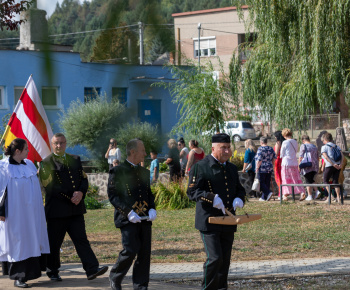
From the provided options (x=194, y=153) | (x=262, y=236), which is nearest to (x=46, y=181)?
(x=262, y=236)

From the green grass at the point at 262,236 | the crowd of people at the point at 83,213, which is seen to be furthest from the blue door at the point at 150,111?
the green grass at the point at 262,236

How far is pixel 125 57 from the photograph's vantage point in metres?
1.55

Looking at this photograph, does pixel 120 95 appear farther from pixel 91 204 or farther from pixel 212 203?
pixel 91 204

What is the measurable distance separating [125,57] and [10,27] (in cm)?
33

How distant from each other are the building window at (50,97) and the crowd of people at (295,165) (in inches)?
520

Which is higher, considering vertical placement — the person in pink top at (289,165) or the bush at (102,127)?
the bush at (102,127)

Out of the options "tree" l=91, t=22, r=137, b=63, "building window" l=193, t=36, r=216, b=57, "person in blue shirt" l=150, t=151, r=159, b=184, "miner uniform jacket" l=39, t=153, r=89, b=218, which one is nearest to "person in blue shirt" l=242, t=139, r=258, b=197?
"person in blue shirt" l=150, t=151, r=159, b=184

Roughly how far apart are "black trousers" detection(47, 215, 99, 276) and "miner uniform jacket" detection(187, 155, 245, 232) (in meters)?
1.62

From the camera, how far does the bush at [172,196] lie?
15688 mm

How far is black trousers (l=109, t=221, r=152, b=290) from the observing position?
6516 mm

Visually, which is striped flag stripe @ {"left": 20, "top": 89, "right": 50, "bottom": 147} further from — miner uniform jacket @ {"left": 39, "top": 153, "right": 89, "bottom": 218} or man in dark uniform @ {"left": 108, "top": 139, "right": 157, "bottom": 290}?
miner uniform jacket @ {"left": 39, "top": 153, "right": 89, "bottom": 218}

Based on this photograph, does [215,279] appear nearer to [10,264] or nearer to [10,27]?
[10,264]

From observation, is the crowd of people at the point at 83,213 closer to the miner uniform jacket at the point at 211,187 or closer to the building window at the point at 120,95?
the miner uniform jacket at the point at 211,187

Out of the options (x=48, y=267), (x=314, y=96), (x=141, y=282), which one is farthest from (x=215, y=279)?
(x=314, y=96)
